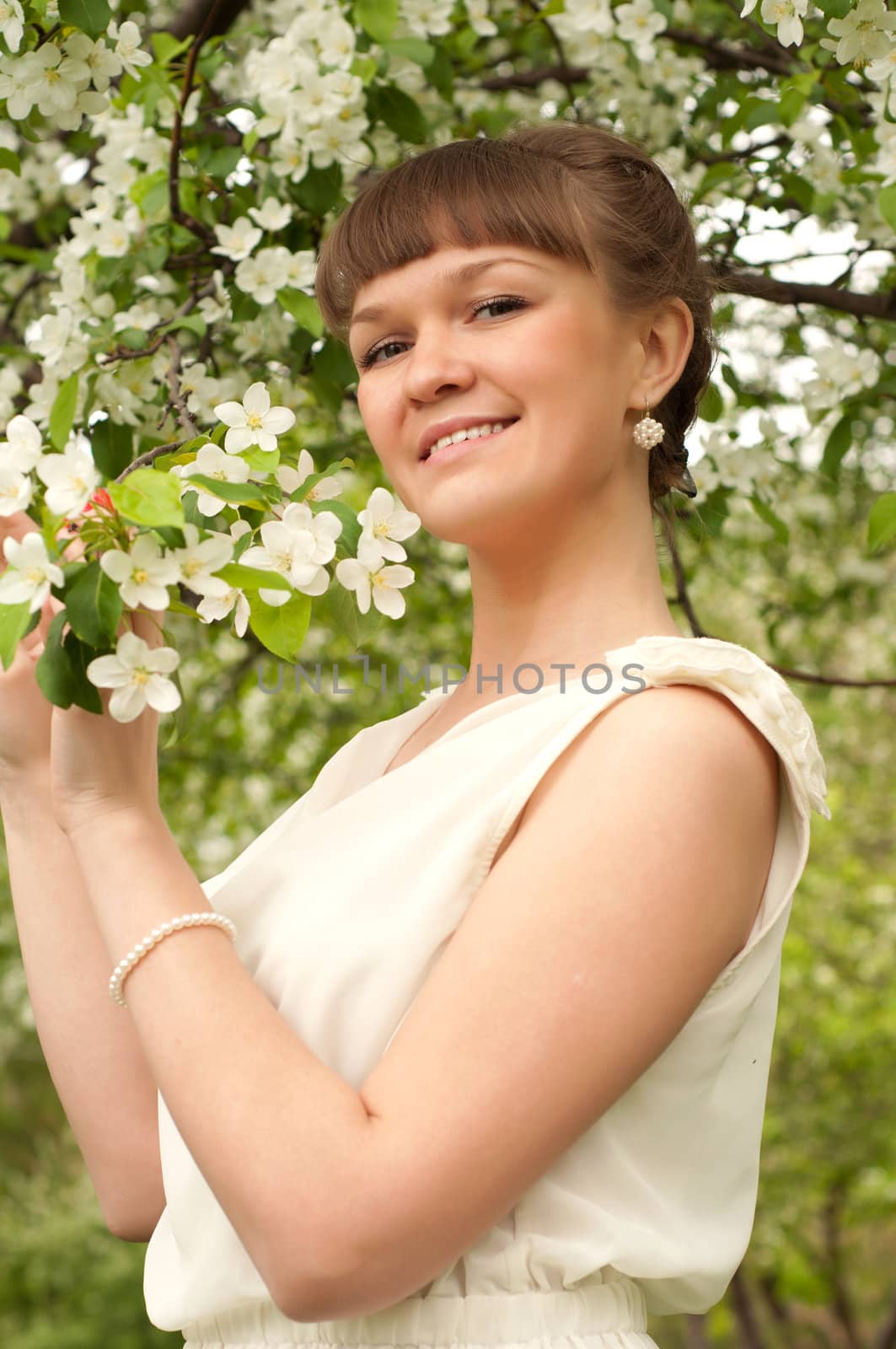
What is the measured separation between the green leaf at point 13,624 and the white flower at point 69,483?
8cm

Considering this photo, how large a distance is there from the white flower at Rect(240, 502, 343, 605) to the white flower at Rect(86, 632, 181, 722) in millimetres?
136

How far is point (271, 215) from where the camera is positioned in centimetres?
253

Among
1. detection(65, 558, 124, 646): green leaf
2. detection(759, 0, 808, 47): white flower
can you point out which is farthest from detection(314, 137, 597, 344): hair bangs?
detection(65, 558, 124, 646): green leaf

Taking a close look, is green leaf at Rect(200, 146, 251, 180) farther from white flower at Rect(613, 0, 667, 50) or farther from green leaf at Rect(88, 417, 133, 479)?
white flower at Rect(613, 0, 667, 50)

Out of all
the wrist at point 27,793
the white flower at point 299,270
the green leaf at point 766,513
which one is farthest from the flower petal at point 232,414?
the green leaf at point 766,513

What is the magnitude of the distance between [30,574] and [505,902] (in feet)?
1.77

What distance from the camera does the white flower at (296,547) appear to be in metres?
1.31

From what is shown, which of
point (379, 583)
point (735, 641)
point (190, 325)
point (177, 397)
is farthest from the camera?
point (735, 641)

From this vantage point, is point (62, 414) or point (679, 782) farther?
point (62, 414)

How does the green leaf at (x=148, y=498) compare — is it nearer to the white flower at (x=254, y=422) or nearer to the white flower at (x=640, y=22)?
the white flower at (x=254, y=422)

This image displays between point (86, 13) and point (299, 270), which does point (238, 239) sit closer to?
point (299, 270)

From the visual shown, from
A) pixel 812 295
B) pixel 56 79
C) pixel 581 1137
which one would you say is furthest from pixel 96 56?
pixel 581 1137

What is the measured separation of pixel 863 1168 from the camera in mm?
8906

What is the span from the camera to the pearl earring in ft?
6.10
